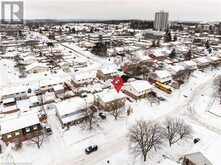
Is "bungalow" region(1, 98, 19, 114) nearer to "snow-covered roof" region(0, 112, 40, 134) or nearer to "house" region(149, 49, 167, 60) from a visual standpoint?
"snow-covered roof" region(0, 112, 40, 134)

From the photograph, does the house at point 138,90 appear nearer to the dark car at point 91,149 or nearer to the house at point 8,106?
the dark car at point 91,149

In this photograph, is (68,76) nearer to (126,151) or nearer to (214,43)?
(126,151)

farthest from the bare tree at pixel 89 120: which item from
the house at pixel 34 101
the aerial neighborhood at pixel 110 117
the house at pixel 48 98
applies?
the house at pixel 34 101

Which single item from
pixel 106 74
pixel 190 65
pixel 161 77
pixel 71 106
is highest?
pixel 190 65

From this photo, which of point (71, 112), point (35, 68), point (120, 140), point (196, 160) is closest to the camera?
point (196, 160)

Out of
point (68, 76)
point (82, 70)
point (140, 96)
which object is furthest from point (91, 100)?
point (82, 70)

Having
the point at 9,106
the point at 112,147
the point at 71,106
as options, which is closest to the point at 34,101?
the point at 9,106

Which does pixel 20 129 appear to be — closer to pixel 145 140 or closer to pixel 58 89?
pixel 58 89
